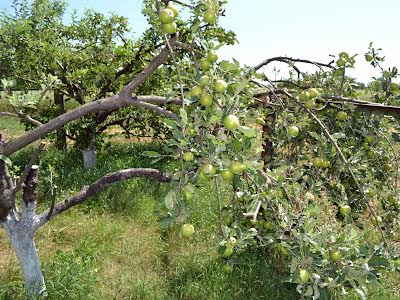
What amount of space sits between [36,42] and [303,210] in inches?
223

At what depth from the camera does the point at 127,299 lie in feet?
11.7

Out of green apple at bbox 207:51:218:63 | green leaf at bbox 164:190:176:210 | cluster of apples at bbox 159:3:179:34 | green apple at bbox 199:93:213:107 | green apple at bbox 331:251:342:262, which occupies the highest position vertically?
cluster of apples at bbox 159:3:179:34

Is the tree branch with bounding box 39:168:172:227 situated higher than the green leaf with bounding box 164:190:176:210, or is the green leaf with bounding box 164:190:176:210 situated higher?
the green leaf with bounding box 164:190:176:210

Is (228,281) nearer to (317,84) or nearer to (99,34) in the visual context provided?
(317,84)

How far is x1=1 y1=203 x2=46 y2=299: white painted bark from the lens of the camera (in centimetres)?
286

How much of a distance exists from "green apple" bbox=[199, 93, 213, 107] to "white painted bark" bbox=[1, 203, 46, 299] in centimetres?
203

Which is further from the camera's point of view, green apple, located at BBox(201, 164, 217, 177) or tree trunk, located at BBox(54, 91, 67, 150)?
tree trunk, located at BBox(54, 91, 67, 150)

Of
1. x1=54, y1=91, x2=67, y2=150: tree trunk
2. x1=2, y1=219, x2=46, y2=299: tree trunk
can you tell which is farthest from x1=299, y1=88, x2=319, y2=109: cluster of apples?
x1=54, y1=91, x2=67, y2=150: tree trunk

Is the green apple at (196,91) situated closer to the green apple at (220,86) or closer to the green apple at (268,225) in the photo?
the green apple at (220,86)

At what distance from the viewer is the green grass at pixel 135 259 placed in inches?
142

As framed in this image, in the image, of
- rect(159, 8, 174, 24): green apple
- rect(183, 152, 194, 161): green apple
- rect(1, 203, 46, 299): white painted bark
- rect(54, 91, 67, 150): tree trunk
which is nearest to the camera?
rect(183, 152, 194, 161): green apple

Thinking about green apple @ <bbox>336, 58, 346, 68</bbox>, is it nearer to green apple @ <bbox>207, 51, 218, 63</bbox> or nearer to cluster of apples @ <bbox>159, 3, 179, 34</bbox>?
green apple @ <bbox>207, 51, 218, 63</bbox>

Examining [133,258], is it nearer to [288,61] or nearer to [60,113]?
[288,61]

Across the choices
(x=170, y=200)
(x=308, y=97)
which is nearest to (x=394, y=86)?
(x=308, y=97)
